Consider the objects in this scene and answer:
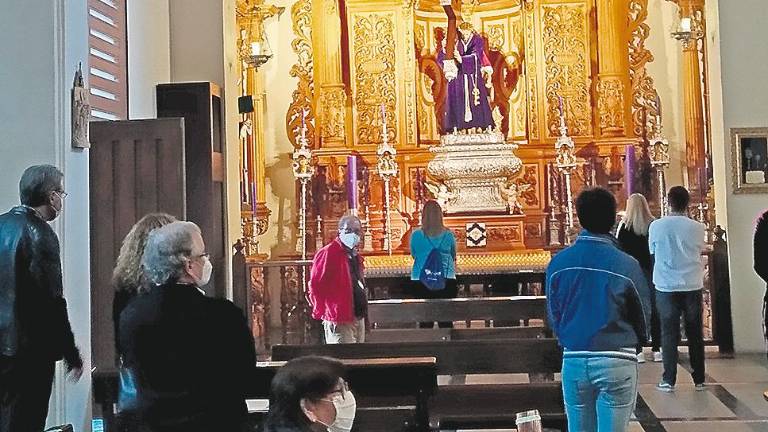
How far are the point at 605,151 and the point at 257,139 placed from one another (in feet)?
16.5


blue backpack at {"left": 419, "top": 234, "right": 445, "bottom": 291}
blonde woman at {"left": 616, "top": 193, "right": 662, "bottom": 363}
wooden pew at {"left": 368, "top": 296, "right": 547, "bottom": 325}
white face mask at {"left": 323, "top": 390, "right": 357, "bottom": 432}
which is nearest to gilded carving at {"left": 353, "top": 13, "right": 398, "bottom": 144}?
blue backpack at {"left": 419, "top": 234, "right": 445, "bottom": 291}

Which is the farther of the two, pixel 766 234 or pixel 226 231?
pixel 226 231

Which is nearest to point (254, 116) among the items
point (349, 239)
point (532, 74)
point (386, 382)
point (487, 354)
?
point (532, 74)

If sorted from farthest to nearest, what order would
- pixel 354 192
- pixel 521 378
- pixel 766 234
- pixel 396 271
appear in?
1. pixel 354 192
2. pixel 396 271
3. pixel 521 378
4. pixel 766 234

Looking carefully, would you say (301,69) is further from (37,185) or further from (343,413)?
(343,413)

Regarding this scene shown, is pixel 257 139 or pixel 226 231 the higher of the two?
pixel 257 139

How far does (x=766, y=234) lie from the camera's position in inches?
285

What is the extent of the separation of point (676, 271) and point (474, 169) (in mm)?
5956

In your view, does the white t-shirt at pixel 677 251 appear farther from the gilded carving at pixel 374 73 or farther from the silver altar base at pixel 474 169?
the gilded carving at pixel 374 73

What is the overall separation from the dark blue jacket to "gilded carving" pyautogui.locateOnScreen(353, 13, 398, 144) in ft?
32.0

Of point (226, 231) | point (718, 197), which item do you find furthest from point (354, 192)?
point (718, 197)

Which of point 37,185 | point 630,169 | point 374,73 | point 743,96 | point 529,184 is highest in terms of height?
point 374,73

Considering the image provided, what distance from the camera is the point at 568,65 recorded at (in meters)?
14.0

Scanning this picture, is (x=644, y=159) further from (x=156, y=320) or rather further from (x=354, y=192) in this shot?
(x=156, y=320)
